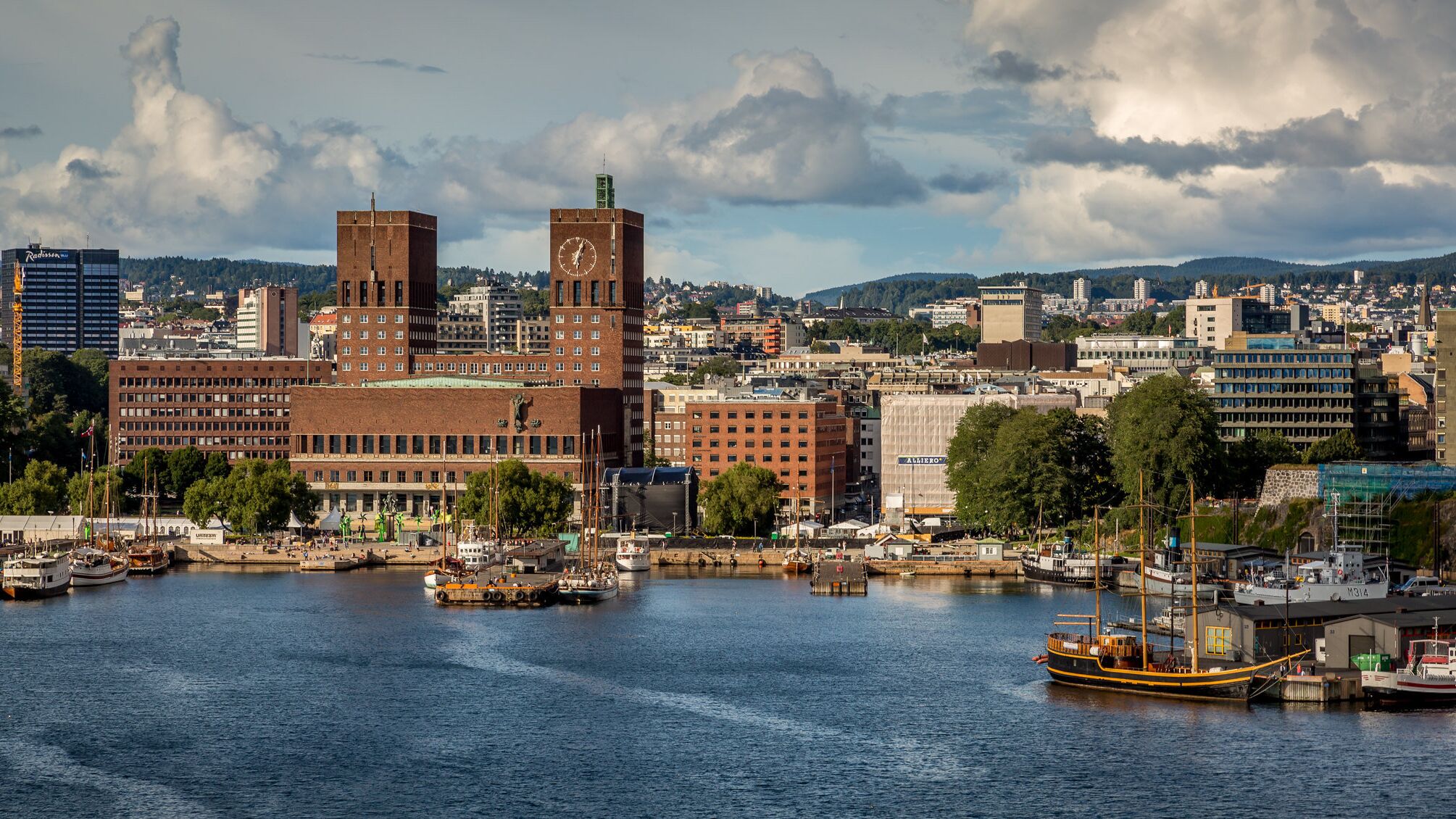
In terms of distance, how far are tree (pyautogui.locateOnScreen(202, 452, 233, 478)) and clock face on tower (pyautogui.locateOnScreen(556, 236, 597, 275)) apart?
35.2 m

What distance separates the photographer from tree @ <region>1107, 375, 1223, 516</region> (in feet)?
448

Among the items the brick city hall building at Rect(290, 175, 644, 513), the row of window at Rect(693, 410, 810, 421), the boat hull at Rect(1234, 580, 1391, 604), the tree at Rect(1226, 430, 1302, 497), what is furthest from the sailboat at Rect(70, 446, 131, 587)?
the tree at Rect(1226, 430, 1302, 497)

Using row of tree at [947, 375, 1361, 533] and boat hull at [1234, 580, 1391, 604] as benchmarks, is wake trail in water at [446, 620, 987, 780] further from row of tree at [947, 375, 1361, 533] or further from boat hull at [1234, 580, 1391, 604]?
row of tree at [947, 375, 1361, 533]

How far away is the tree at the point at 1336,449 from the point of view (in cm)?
15188

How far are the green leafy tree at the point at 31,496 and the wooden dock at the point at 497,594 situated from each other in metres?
58.5

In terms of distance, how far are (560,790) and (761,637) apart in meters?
36.2

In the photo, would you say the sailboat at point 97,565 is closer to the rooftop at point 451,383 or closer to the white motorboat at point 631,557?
the white motorboat at point 631,557

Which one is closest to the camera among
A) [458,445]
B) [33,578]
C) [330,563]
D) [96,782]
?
[96,782]

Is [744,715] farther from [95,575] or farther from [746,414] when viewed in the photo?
[746,414]

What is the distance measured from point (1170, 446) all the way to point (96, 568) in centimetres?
7048

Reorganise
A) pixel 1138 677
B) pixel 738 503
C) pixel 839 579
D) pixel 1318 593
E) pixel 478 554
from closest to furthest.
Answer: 1. pixel 1138 677
2. pixel 1318 593
3. pixel 839 579
4. pixel 478 554
5. pixel 738 503

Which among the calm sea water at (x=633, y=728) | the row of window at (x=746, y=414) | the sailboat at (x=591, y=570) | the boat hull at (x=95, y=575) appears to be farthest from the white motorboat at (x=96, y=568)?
the row of window at (x=746, y=414)

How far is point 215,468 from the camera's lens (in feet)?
600

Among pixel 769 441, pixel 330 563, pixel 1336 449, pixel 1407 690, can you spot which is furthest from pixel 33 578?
pixel 1336 449
